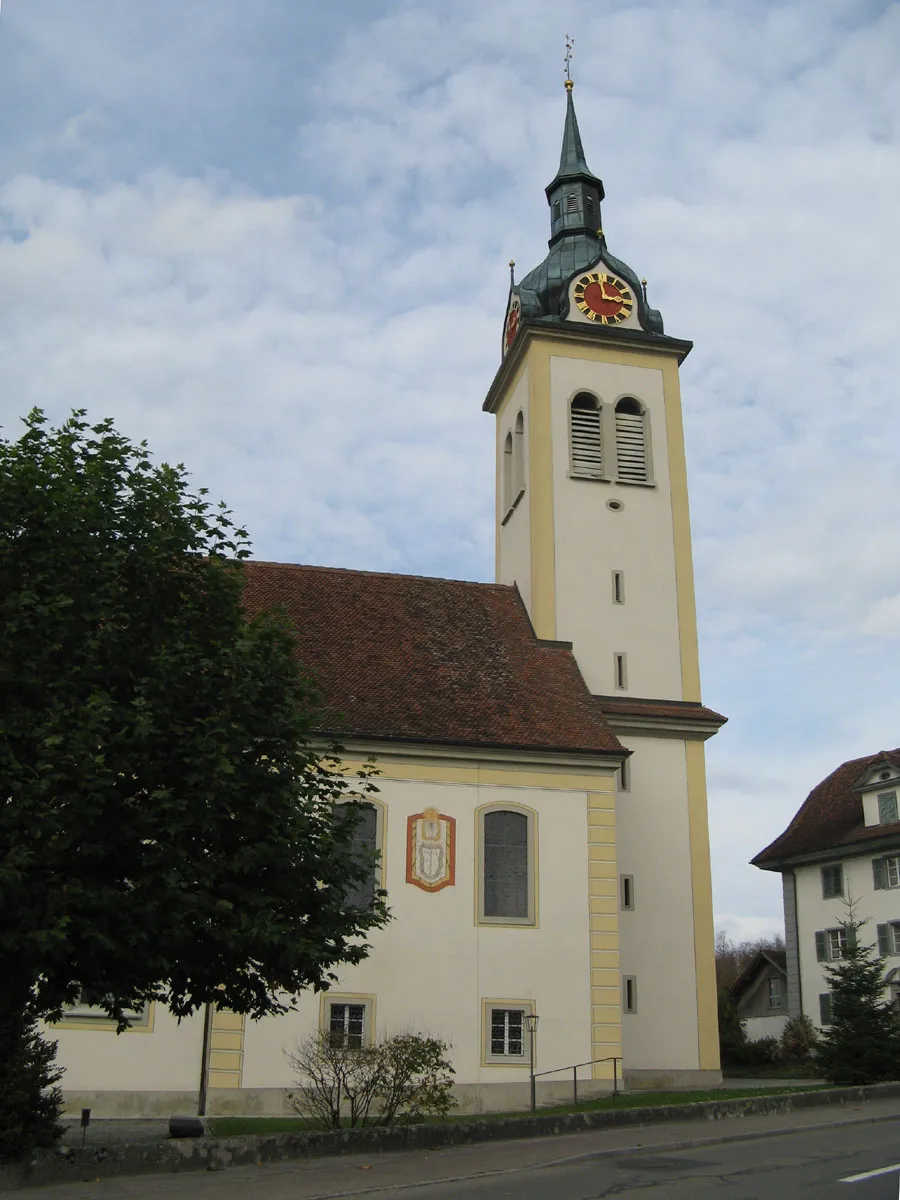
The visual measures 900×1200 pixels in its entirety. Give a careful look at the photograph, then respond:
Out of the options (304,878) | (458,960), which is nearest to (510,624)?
(458,960)

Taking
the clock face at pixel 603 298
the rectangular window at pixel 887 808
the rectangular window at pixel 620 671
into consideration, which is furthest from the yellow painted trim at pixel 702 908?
the rectangular window at pixel 887 808

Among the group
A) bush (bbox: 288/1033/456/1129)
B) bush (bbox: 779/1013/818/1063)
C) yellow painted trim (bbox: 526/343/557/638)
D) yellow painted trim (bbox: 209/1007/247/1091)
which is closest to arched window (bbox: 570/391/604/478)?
yellow painted trim (bbox: 526/343/557/638)

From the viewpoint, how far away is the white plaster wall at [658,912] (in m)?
27.0

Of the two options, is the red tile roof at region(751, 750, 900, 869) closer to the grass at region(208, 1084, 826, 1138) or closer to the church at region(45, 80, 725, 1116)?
the church at region(45, 80, 725, 1116)

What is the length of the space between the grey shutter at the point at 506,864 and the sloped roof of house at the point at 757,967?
28.9 meters

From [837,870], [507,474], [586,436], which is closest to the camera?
[586,436]

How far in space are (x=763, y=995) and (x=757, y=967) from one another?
1391 millimetres

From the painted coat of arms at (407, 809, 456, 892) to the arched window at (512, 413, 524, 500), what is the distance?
38.7 feet

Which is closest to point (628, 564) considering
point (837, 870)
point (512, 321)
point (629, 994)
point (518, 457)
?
point (518, 457)

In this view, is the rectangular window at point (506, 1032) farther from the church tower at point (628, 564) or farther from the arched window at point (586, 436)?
the arched window at point (586, 436)

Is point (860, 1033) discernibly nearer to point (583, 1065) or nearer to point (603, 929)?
point (603, 929)

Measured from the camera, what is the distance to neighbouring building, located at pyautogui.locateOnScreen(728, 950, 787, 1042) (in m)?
50.6

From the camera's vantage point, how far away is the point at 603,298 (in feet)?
116

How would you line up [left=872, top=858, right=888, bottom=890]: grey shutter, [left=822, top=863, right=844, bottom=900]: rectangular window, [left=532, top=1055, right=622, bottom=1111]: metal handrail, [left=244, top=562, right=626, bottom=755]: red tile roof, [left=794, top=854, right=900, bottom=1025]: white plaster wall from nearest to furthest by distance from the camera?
[left=532, top=1055, right=622, bottom=1111]: metal handrail → [left=244, top=562, right=626, bottom=755]: red tile roof → [left=794, top=854, right=900, bottom=1025]: white plaster wall → [left=872, top=858, right=888, bottom=890]: grey shutter → [left=822, top=863, right=844, bottom=900]: rectangular window
